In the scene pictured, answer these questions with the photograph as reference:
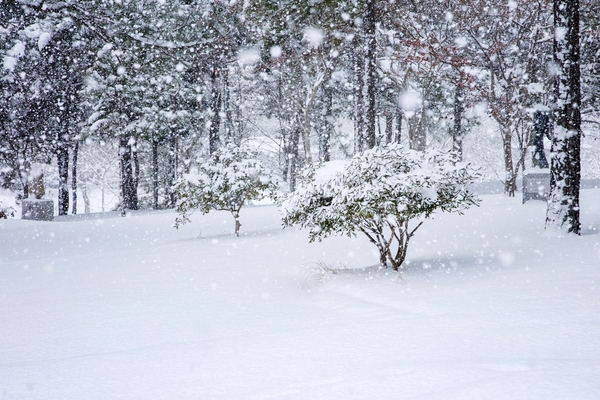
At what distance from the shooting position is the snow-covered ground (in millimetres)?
2658

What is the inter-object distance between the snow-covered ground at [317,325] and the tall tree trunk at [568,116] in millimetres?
560

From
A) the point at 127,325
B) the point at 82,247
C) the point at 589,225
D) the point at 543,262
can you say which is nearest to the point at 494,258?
the point at 543,262

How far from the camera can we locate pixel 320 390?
258 cm

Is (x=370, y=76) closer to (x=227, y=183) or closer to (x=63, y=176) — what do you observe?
(x=227, y=183)

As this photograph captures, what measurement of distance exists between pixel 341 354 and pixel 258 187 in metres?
8.95

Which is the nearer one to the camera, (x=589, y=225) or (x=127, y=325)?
(x=127, y=325)

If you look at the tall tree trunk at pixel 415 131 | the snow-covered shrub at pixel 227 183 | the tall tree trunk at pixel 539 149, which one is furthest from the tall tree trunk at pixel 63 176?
the tall tree trunk at pixel 539 149

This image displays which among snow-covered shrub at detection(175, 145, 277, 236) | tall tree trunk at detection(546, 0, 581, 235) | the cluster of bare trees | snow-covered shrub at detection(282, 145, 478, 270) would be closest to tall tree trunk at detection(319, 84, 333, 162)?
the cluster of bare trees

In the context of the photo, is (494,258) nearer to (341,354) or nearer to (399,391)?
(341,354)

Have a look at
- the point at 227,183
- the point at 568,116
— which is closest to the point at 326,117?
the point at 227,183

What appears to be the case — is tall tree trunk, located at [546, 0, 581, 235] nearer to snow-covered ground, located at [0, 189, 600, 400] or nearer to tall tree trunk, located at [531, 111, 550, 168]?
Result: snow-covered ground, located at [0, 189, 600, 400]

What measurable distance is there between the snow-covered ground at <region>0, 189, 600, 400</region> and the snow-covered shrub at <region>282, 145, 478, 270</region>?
77cm

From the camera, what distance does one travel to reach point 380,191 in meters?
5.29

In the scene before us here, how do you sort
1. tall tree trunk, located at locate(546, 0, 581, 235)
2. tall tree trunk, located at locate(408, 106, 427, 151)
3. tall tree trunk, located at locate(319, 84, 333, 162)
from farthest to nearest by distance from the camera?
tall tree trunk, located at locate(319, 84, 333, 162) < tall tree trunk, located at locate(408, 106, 427, 151) < tall tree trunk, located at locate(546, 0, 581, 235)
